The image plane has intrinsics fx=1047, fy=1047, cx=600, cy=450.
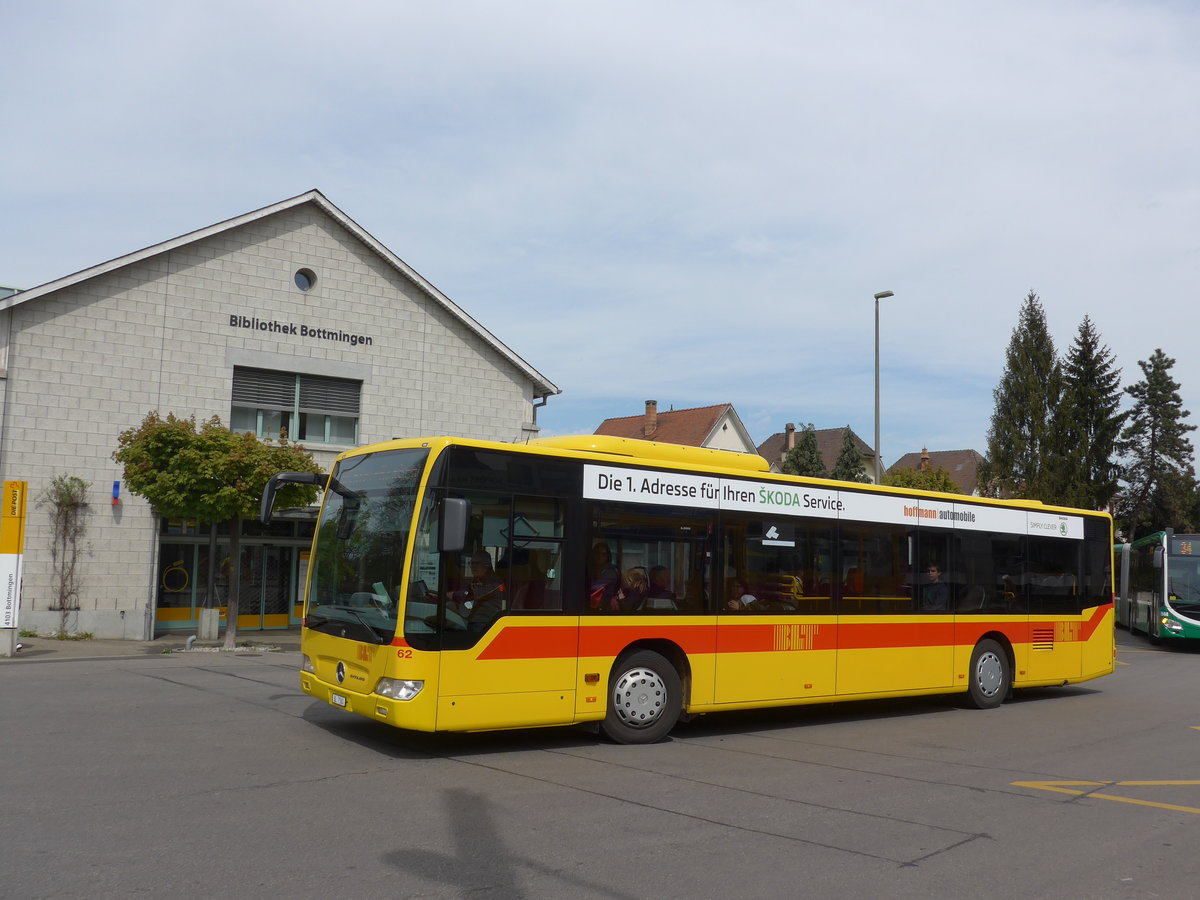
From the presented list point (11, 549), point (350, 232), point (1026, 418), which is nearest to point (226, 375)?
point (350, 232)

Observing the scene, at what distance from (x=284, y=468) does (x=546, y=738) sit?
36.4ft

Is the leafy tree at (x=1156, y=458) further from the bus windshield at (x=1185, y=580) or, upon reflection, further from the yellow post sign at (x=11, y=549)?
the yellow post sign at (x=11, y=549)

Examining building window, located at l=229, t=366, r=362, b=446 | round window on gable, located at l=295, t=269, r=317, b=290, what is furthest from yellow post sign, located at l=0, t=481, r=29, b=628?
round window on gable, located at l=295, t=269, r=317, b=290

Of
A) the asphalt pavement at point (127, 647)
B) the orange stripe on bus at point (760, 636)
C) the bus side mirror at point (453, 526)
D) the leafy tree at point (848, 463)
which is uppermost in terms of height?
the leafy tree at point (848, 463)

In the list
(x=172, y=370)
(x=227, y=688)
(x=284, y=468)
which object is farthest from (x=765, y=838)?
(x=172, y=370)

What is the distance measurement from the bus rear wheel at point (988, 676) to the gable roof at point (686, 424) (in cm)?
4692

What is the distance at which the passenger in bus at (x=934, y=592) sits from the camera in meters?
12.7

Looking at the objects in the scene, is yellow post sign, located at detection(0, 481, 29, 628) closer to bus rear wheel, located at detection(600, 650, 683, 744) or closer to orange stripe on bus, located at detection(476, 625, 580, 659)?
orange stripe on bus, located at detection(476, 625, 580, 659)

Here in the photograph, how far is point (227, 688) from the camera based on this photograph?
13453mm

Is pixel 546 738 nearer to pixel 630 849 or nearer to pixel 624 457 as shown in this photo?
pixel 624 457

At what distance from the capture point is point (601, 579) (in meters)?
9.70

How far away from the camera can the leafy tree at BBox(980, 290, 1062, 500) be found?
58812 millimetres

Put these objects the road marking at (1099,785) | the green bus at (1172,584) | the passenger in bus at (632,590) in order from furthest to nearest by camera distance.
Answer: the green bus at (1172,584), the passenger in bus at (632,590), the road marking at (1099,785)

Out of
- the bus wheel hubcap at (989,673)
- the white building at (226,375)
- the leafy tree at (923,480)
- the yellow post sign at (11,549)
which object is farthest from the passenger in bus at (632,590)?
the leafy tree at (923,480)
